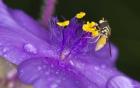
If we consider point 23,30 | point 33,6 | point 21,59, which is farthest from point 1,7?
point 33,6

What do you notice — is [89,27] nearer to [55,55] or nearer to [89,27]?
[89,27]

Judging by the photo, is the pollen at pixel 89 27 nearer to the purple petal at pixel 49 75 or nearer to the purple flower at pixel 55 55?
the purple flower at pixel 55 55

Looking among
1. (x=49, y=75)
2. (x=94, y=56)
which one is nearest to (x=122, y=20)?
(x=94, y=56)

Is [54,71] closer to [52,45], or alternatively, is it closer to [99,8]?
[52,45]

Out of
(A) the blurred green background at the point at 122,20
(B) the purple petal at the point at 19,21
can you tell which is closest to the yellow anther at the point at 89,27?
(B) the purple petal at the point at 19,21

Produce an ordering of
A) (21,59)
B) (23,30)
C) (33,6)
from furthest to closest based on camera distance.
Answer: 1. (33,6)
2. (23,30)
3. (21,59)

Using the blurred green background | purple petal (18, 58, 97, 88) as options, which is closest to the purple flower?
purple petal (18, 58, 97, 88)
